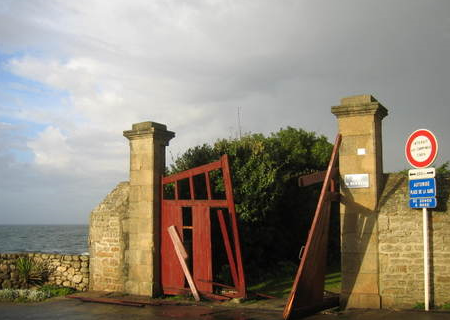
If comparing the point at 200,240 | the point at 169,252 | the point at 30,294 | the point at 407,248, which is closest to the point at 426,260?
the point at 407,248

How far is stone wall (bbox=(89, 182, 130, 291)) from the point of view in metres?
10.8

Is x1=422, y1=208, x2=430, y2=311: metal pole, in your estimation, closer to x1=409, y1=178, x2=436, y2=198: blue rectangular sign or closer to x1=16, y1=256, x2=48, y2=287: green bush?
x1=409, y1=178, x2=436, y2=198: blue rectangular sign

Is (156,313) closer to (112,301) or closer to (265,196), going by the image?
(112,301)

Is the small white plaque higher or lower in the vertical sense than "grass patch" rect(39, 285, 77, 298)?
higher

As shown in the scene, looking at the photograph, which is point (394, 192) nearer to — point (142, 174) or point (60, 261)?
point (142, 174)

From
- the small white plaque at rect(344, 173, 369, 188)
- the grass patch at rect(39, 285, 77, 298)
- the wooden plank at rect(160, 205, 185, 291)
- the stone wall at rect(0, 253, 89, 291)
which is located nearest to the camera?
the small white plaque at rect(344, 173, 369, 188)

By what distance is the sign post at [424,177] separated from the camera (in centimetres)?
754

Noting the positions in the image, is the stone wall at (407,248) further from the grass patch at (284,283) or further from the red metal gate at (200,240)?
the red metal gate at (200,240)

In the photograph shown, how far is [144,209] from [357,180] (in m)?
4.95

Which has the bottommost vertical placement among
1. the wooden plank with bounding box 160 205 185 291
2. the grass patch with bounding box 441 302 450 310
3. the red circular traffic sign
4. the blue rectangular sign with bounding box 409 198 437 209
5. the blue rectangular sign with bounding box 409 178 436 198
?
the grass patch with bounding box 441 302 450 310

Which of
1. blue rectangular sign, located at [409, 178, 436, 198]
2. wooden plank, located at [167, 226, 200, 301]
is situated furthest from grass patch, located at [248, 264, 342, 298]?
blue rectangular sign, located at [409, 178, 436, 198]

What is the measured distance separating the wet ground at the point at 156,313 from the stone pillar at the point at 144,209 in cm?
102

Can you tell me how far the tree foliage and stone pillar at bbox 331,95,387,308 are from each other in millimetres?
3743

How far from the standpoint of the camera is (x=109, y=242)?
11000mm
